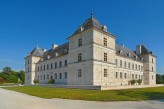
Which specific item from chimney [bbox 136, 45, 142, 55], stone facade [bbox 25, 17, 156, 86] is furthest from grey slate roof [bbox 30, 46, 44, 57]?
chimney [bbox 136, 45, 142, 55]

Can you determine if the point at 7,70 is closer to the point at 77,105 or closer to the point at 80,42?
the point at 80,42

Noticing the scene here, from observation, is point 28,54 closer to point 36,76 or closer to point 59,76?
point 36,76

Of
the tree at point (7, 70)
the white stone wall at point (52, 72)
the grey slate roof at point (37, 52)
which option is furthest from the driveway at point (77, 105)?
the tree at point (7, 70)

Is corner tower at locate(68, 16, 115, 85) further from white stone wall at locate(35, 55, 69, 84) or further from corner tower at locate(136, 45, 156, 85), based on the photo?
corner tower at locate(136, 45, 156, 85)

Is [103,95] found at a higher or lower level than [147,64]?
→ lower

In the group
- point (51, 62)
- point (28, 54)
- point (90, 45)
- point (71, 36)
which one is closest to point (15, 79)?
point (28, 54)

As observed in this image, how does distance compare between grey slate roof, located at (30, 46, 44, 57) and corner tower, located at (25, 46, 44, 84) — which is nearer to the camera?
corner tower, located at (25, 46, 44, 84)

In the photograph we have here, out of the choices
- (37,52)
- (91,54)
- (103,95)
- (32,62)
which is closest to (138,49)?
(91,54)

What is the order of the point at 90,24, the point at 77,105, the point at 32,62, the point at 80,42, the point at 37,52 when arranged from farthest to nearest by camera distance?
the point at 37,52
the point at 32,62
the point at 80,42
the point at 90,24
the point at 77,105

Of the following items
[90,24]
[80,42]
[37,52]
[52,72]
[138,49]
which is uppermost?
[90,24]

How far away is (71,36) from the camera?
33.8m

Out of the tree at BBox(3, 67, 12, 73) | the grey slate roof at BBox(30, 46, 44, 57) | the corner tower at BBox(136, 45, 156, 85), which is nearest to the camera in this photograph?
the corner tower at BBox(136, 45, 156, 85)

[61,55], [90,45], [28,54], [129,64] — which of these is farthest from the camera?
[28,54]

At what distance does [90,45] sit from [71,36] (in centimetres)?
605
